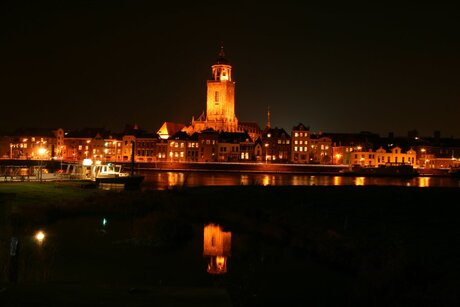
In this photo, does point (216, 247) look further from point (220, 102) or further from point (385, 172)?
point (220, 102)

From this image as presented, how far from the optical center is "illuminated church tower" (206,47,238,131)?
172m

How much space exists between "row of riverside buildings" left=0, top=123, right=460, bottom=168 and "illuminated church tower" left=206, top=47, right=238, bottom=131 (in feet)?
82.7

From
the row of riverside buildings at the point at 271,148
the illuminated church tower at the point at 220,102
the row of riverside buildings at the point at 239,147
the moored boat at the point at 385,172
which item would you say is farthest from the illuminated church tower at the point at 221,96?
the moored boat at the point at 385,172

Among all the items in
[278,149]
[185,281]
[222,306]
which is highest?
[278,149]

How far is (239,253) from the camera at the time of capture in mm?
20422

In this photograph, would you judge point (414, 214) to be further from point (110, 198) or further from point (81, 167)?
point (81, 167)

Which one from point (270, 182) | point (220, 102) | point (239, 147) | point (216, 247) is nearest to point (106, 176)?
point (270, 182)

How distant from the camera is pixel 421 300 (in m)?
12.3

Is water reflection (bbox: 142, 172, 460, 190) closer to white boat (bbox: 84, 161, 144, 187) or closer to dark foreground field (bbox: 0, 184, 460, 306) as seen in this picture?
white boat (bbox: 84, 161, 144, 187)

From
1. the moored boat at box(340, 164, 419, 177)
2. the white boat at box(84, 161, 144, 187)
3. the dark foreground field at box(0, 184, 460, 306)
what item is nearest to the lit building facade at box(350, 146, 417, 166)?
the moored boat at box(340, 164, 419, 177)

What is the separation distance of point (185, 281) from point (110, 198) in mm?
18413

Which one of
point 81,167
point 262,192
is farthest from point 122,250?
point 81,167

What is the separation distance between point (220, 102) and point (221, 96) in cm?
250

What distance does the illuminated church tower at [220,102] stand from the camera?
538ft
